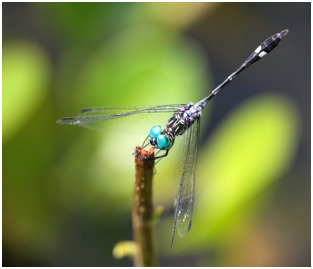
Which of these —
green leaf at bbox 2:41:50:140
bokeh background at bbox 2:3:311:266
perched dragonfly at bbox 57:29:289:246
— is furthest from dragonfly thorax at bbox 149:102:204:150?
green leaf at bbox 2:41:50:140

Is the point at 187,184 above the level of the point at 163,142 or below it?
below

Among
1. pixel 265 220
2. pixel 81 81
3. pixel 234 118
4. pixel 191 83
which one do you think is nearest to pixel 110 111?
pixel 81 81

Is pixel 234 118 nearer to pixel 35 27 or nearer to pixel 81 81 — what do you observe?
pixel 81 81

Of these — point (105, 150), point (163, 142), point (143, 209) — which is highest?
point (105, 150)

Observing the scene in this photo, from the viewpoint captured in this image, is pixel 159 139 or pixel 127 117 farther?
pixel 127 117

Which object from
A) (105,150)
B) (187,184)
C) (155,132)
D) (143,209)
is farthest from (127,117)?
(143,209)

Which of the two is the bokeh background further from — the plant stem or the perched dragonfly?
the plant stem

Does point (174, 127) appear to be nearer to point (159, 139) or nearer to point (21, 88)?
point (159, 139)
